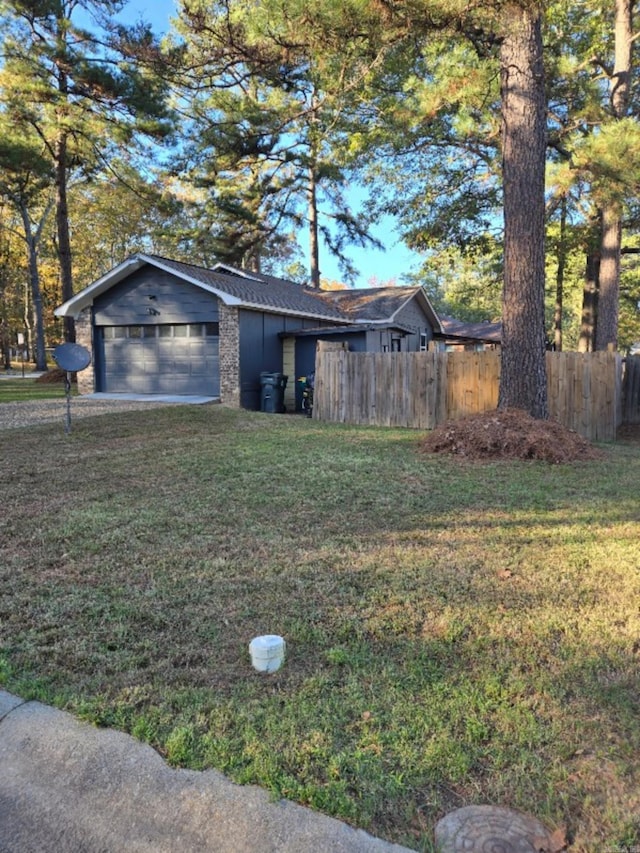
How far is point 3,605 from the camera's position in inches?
121

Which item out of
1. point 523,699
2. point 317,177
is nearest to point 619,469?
point 523,699

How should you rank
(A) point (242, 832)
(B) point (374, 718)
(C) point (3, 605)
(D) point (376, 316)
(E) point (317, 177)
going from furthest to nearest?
(E) point (317, 177), (D) point (376, 316), (C) point (3, 605), (B) point (374, 718), (A) point (242, 832)

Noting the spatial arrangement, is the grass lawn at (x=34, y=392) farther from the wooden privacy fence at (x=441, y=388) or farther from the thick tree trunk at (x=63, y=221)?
the wooden privacy fence at (x=441, y=388)

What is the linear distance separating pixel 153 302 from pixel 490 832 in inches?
612

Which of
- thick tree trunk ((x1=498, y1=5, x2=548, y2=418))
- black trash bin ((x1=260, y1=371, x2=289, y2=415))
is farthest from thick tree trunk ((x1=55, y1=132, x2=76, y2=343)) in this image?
thick tree trunk ((x1=498, y1=5, x2=548, y2=418))

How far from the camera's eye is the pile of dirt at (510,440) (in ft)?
23.4

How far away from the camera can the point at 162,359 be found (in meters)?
15.8

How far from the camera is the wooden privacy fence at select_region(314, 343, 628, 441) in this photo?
943 cm

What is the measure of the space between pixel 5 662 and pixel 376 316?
17.1 meters

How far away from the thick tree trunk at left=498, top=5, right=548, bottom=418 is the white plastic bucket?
6.39m

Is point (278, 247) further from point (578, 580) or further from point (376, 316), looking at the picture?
point (578, 580)

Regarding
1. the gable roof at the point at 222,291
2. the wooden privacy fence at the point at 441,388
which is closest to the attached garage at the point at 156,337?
the gable roof at the point at 222,291

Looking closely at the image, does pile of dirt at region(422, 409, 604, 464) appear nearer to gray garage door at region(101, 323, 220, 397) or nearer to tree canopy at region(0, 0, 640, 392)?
tree canopy at region(0, 0, 640, 392)

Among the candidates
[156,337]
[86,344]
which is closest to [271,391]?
[156,337]
